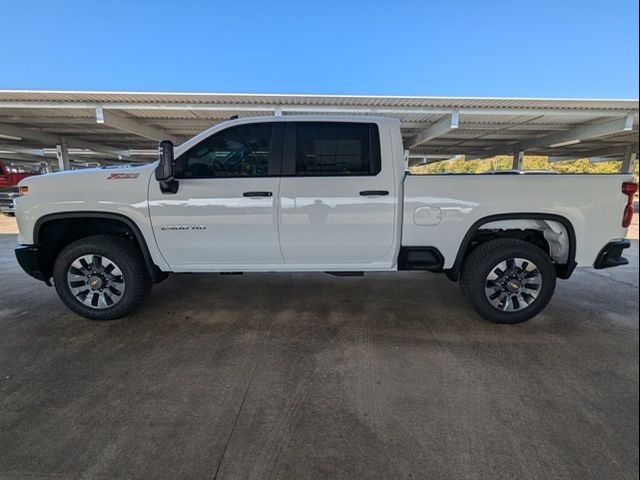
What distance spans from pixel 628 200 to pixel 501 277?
1.39 metres

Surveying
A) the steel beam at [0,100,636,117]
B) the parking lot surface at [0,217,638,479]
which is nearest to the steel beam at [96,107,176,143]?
the steel beam at [0,100,636,117]

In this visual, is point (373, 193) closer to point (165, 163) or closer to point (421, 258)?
point (421, 258)

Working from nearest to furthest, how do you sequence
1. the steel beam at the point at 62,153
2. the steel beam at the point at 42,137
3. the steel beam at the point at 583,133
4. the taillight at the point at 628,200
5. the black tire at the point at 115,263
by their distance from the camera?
the taillight at the point at 628,200 < the black tire at the point at 115,263 < the steel beam at the point at 583,133 < the steel beam at the point at 42,137 < the steel beam at the point at 62,153

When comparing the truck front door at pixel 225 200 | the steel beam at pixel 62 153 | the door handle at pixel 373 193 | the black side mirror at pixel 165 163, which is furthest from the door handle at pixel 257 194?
the steel beam at pixel 62 153

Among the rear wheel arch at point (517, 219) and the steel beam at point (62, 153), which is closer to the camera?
the rear wheel arch at point (517, 219)

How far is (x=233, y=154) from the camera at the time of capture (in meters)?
3.54

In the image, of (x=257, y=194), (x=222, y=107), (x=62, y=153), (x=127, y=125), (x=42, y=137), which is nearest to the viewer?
(x=257, y=194)

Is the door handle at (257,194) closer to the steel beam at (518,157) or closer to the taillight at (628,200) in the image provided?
the taillight at (628,200)

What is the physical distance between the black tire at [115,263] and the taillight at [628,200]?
4.89 metres

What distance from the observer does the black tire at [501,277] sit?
3586 millimetres

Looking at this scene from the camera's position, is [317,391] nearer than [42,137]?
Yes

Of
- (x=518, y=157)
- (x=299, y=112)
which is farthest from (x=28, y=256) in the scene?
(x=518, y=157)

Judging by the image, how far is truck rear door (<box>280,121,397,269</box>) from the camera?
3.44 m

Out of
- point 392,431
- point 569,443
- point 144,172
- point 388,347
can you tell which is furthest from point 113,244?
point 569,443
